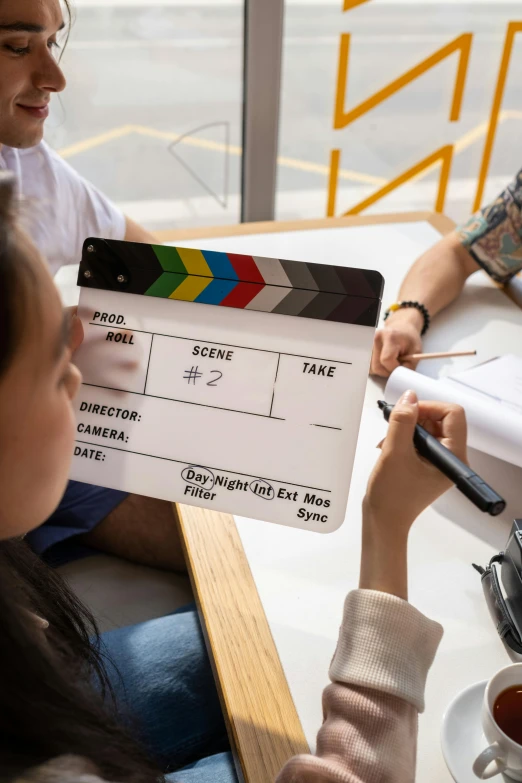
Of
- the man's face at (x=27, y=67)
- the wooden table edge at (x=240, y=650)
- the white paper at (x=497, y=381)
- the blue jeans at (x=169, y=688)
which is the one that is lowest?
the blue jeans at (x=169, y=688)

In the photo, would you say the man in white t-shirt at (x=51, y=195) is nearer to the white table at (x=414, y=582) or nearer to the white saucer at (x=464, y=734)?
the white table at (x=414, y=582)

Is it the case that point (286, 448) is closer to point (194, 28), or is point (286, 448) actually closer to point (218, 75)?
point (218, 75)

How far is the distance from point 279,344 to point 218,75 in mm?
3503

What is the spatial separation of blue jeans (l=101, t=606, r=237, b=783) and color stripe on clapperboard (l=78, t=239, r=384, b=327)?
0.45 metres

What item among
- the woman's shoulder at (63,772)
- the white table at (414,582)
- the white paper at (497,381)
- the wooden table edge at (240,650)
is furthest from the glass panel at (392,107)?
the woman's shoulder at (63,772)

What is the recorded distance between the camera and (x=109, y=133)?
143 inches

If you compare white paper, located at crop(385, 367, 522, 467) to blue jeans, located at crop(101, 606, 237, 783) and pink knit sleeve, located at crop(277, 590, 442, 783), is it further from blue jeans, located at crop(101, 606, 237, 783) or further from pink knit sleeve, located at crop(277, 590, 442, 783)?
blue jeans, located at crop(101, 606, 237, 783)

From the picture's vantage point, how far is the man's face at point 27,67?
960mm

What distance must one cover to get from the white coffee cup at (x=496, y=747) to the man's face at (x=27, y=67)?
1.01 m

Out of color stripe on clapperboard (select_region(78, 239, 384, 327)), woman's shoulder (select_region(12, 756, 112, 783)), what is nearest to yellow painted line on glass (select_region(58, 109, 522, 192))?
color stripe on clapperboard (select_region(78, 239, 384, 327))

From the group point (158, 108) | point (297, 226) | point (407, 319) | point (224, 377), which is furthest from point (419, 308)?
point (158, 108)

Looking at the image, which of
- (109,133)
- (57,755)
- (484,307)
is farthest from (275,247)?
(109,133)

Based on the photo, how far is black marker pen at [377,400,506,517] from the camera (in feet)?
2.14

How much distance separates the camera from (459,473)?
68 cm
